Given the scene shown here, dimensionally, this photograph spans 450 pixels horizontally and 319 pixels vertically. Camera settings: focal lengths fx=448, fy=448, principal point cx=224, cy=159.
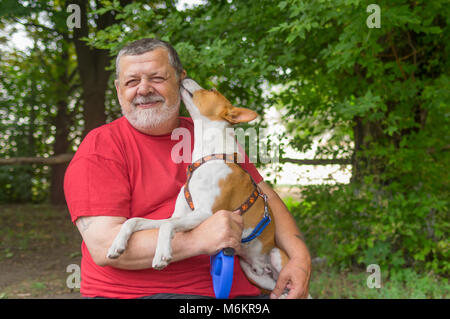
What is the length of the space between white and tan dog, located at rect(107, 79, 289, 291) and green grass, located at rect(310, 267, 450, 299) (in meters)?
3.50

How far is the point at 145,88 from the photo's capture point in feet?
6.63

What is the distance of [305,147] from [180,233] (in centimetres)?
400

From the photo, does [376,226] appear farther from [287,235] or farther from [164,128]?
[164,128]

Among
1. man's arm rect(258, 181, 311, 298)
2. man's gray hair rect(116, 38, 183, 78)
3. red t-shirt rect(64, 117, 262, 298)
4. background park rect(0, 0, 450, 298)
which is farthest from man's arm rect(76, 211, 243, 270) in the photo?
background park rect(0, 0, 450, 298)

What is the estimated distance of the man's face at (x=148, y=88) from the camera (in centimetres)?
201

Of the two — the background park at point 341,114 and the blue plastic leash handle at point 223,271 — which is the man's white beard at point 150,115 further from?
the background park at point 341,114

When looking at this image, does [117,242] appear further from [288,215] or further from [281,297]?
[288,215]

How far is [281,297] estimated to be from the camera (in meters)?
1.95

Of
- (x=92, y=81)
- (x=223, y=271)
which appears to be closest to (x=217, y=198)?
(x=223, y=271)

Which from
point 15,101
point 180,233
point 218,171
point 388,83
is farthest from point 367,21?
point 15,101

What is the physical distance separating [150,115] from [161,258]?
732 millimetres

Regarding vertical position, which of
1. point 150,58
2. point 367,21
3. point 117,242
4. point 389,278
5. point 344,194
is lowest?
point 389,278

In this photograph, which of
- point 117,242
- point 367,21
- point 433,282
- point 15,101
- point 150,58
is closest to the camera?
point 117,242

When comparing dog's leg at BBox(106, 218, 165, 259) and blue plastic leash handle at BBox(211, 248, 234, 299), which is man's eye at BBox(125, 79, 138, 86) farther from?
blue plastic leash handle at BBox(211, 248, 234, 299)
